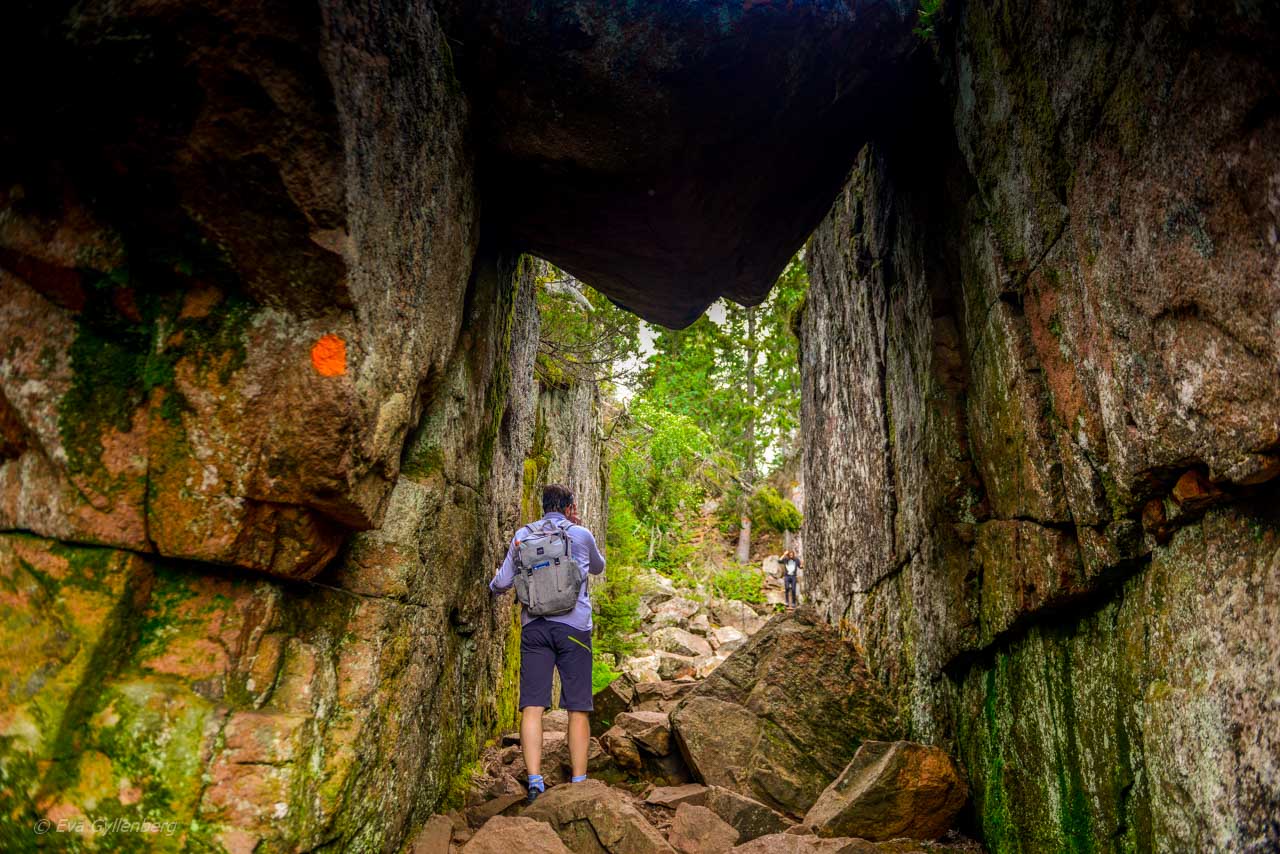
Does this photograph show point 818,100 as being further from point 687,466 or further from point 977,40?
point 687,466

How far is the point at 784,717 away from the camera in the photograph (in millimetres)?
5504

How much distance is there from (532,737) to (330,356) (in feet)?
9.86

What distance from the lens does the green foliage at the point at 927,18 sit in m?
4.41

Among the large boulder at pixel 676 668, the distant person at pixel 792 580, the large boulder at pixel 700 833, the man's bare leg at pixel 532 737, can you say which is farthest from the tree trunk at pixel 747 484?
the large boulder at pixel 700 833

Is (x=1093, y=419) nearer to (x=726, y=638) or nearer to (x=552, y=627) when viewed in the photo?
(x=552, y=627)

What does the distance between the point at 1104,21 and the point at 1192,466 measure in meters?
1.69

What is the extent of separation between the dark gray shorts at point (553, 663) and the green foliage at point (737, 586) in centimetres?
1219

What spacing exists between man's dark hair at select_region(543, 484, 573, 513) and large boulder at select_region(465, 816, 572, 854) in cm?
219

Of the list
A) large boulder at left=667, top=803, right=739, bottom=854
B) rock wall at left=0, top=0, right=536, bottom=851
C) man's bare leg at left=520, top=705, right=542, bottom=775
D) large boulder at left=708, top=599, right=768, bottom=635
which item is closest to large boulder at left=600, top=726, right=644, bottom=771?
man's bare leg at left=520, top=705, right=542, bottom=775

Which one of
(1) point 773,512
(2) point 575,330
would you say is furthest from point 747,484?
(2) point 575,330

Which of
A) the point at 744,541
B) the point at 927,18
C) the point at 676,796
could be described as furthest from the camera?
the point at 744,541

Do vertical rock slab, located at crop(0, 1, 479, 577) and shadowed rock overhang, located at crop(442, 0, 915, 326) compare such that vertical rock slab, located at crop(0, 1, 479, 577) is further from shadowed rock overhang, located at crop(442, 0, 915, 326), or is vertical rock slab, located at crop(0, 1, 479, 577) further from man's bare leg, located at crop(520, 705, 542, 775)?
man's bare leg, located at crop(520, 705, 542, 775)

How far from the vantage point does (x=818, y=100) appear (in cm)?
474

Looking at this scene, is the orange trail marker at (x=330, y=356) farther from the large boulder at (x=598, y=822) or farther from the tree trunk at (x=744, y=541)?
the tree trunk at (x=744, y=541)
